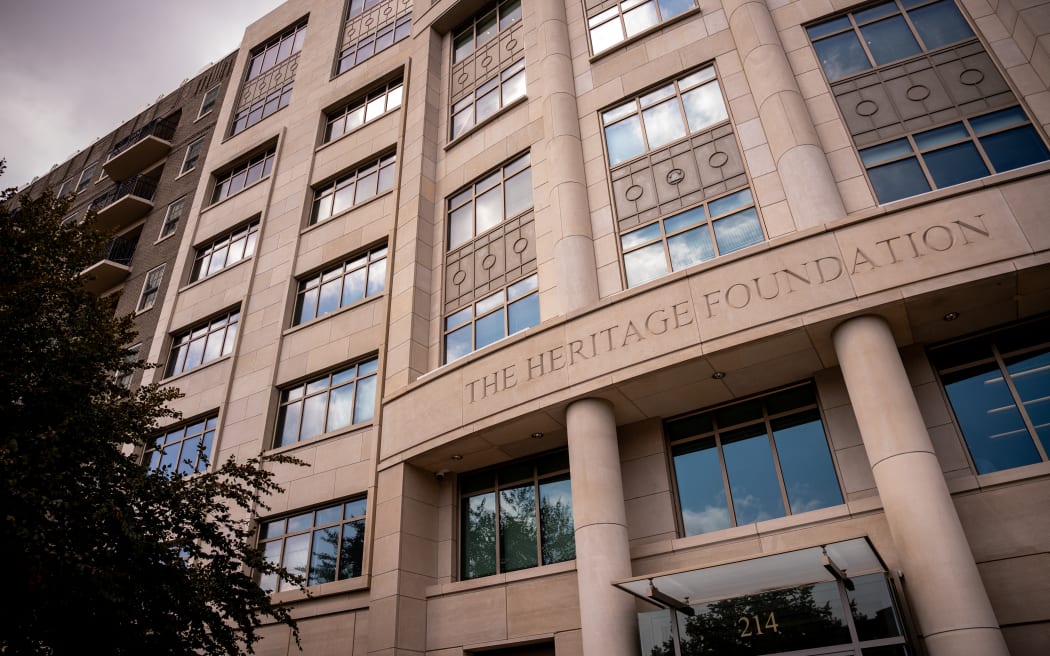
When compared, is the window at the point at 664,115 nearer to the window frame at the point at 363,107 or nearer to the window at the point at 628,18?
the window at the point at 628,18

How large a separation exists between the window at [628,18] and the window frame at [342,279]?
8.04m

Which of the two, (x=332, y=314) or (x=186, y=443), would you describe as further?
(x=186, y=443)

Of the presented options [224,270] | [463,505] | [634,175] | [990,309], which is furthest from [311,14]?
[990,309]

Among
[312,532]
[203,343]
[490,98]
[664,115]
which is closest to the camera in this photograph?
[664,115]

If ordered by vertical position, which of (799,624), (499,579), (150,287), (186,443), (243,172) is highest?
(243,172)

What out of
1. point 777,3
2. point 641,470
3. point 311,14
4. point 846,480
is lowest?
point 846,480

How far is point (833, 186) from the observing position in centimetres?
1227

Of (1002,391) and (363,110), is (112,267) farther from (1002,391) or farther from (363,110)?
(1002,391)

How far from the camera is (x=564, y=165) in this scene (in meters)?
15.6

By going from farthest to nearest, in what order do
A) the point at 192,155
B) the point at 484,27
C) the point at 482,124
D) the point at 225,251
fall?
the point at 192,155
the point at 225,251
the point at 484,27
the point at 482,124

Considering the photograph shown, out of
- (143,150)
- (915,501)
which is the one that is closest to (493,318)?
(915,501)

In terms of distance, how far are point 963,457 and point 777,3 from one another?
10.4m

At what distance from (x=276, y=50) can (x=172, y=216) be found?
8663 millimetres

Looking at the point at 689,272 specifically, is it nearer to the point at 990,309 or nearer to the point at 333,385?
the point at 990,309
